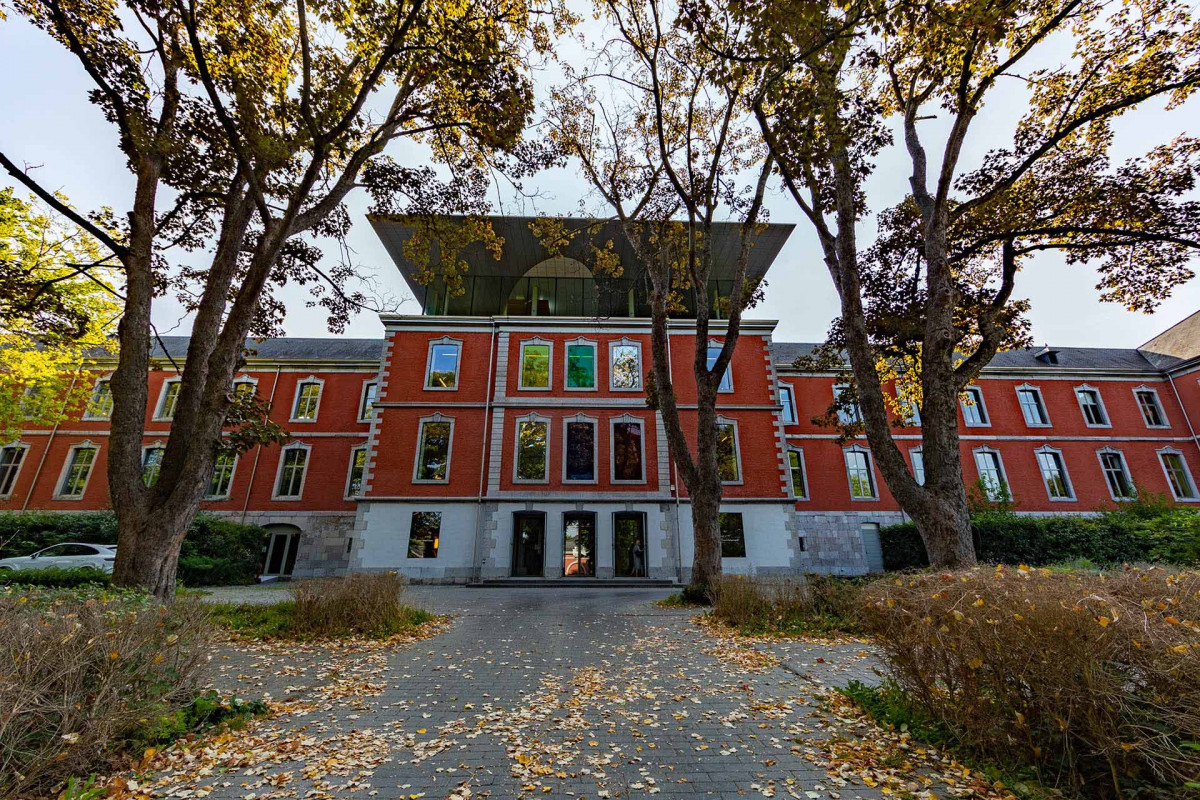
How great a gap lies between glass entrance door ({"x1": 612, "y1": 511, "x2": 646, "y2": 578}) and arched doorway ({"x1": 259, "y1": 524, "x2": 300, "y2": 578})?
1433cm

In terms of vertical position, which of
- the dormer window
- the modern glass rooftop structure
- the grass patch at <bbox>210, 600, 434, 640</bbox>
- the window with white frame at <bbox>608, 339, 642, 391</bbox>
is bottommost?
the grass patch at <bbox>210, 600, 434, 640</bbox>

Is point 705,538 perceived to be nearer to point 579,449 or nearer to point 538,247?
point 579,449

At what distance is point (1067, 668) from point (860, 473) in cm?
2256

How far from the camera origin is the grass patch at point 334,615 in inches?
297

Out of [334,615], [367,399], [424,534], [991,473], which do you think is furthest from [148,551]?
[991,473]

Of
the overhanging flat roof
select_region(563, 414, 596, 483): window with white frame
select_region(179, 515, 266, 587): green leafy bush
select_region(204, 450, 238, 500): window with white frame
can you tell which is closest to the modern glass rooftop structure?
the overhanging flat roof

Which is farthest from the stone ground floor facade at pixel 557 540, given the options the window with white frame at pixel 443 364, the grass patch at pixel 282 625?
the grass patch at pixel 282 625

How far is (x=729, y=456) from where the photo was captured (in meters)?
20.2

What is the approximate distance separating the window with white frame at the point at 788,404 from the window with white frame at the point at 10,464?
3647 cm

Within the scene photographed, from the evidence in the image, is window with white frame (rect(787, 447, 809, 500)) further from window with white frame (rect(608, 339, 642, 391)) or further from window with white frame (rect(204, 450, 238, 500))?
window with white frame (rect(204, 450, 238, 500))

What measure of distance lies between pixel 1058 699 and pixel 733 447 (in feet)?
58.1

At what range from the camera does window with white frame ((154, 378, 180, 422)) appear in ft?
75.9

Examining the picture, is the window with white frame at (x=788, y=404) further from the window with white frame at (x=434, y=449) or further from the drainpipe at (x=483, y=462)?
the window with white frame at (x=434, y=449)

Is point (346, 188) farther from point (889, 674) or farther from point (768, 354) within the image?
point (768, 354)
